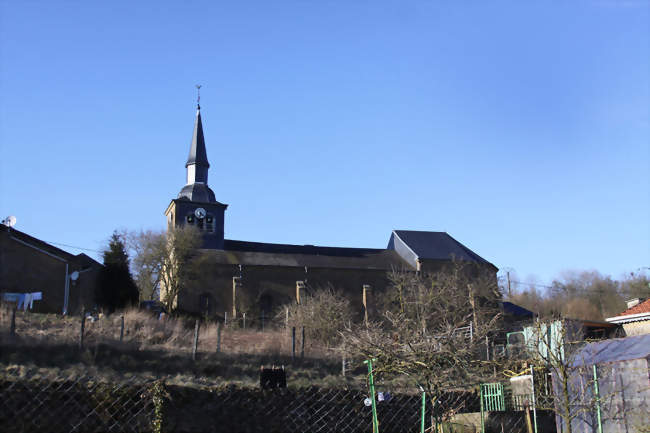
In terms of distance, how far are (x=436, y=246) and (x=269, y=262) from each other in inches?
528

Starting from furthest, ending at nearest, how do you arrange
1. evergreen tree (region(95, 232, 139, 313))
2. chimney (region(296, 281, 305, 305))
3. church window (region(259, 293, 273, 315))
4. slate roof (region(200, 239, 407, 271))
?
1. slate roof (region(200, 239, 407, 271))
2. church window (region(259, 293, 273, 315))
3. chimney (region(296, 281, 305, 305))
4. evergreen tree (region(95, 232, 139, 313))

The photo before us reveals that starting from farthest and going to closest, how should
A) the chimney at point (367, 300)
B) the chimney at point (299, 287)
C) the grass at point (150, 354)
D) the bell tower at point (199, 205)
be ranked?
the bell tower at point (199, 205) → the chimney at point (367, 300) → the chimney at point (299, 287) → the grass at point (150, 354)

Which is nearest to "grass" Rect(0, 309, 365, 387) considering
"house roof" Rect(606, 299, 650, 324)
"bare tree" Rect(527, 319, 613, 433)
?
"bare tree" Rect(527, 319, 613, 433)

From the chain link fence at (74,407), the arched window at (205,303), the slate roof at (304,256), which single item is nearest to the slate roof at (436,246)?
the slate roof at (304,256)

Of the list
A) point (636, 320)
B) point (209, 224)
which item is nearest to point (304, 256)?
point (209, 224)

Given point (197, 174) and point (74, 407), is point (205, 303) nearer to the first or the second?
point (197, 174)

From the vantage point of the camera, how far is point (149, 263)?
39.8m

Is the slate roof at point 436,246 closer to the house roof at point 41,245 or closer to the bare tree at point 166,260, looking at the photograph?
the bare tree at point 166,260

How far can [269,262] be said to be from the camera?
4572 centimetres

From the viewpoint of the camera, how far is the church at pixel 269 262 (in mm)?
43656

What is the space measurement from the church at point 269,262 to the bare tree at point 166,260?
155 centimetres

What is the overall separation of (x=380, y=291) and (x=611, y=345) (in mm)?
33255

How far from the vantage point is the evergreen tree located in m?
36.2

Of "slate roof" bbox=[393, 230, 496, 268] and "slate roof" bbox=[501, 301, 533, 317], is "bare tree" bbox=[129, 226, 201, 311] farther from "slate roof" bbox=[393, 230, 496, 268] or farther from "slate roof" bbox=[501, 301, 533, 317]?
"slate roof" bbox=[501, 301, 533, 317]
